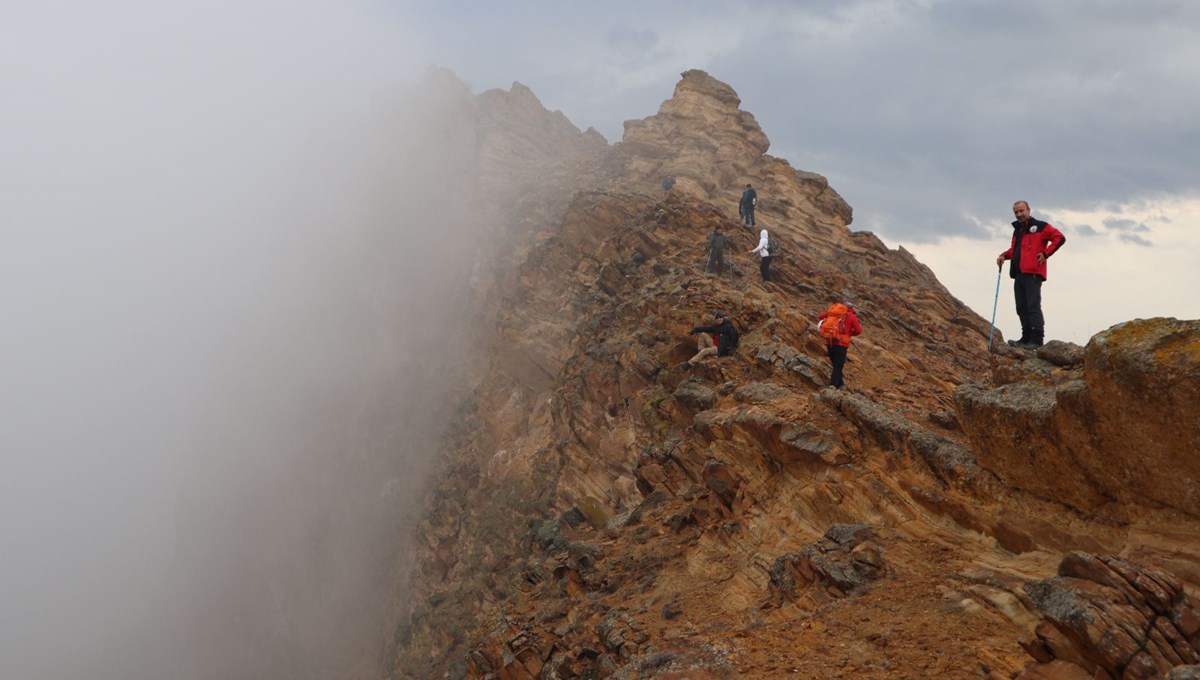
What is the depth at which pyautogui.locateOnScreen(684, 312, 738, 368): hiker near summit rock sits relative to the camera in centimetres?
2281

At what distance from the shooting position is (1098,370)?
1003 cm

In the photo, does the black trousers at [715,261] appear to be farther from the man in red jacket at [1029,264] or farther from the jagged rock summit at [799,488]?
the man in red jacket at [1029,264]

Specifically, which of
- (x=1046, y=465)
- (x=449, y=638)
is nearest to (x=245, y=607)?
(x=449, y=638)

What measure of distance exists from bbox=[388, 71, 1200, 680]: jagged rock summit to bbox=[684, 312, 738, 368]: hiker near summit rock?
40cm

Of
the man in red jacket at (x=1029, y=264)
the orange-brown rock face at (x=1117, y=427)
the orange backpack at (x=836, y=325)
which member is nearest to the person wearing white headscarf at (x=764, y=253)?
the orange backpack at (x=836, y=325)

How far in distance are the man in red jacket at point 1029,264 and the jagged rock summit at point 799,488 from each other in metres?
0.75

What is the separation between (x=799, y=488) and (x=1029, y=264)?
5.62m

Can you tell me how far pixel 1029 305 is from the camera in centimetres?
1466

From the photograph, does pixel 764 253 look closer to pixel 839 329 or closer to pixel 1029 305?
pixel 839 329

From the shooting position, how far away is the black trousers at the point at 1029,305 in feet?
47.5

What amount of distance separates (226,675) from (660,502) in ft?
161

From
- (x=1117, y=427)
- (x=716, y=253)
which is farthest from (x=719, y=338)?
(x=1117, y=427)

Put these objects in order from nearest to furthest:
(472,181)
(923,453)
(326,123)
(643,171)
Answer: (923,453), (643,171), (472,181), (326,123)

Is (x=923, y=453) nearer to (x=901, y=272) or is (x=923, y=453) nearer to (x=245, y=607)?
(x=901, y=272)
